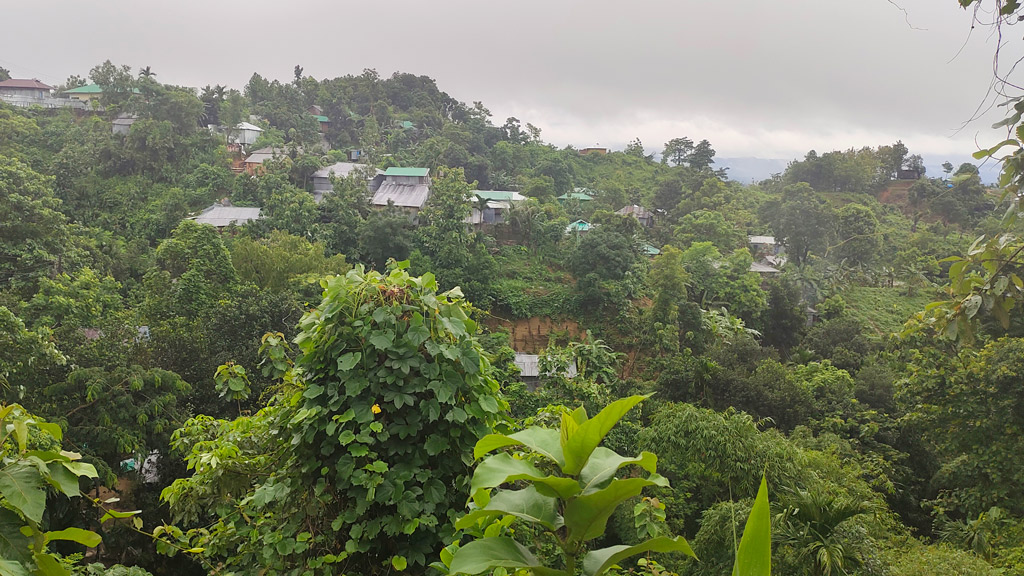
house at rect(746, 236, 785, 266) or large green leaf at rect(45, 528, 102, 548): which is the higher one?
large green leaf at rect(45, 528, 102, 548)

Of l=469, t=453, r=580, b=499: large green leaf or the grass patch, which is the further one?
the grass patch

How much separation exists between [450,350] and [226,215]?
17907 millimetres

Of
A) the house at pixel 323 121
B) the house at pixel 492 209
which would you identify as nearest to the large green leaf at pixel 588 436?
the house at pixel 492 209

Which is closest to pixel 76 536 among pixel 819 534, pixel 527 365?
pixel 819 534

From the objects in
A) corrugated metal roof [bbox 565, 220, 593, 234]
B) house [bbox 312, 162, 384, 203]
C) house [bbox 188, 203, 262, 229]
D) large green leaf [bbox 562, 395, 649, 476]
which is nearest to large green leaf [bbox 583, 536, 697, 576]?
large green leaf [bbox 562, 395, 649, 476]

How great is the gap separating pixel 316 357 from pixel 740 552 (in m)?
1.49

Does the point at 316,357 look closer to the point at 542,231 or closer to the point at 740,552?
the point at 740,552

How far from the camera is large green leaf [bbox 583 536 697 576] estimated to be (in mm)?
789

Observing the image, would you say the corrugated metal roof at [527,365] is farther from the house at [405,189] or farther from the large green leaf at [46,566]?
the large green leaf at [46,566]

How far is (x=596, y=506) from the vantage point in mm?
834

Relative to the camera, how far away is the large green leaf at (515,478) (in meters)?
0.82

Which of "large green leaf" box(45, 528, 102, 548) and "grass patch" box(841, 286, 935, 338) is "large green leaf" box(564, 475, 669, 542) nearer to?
"large green leaf" box(45, 528, 102, 548)

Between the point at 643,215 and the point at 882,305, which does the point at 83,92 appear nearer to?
the point at 643,215

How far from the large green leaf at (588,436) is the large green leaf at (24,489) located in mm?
812
